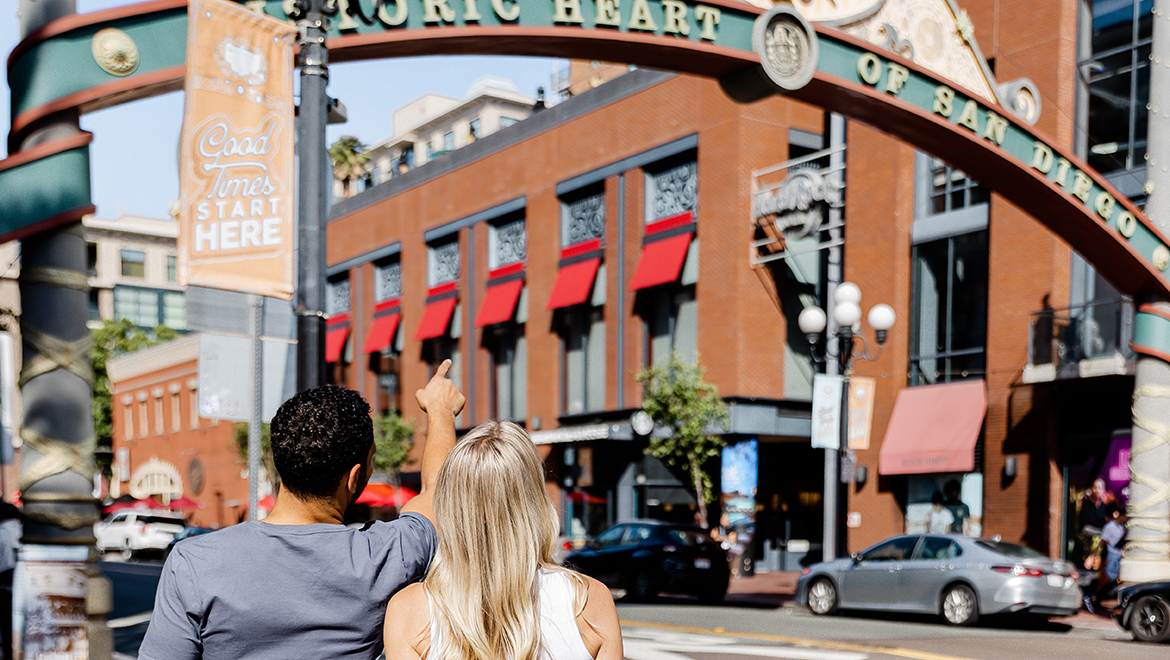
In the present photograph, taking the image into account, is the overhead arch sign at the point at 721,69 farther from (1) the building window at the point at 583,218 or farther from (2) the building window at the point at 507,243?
(2) the building window at the point at 507,243

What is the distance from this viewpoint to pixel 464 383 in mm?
39625

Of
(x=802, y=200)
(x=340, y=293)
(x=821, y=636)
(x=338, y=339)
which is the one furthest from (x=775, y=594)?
(x=340, y=293)

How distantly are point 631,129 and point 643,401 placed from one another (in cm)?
781

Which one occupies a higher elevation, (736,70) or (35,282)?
(736,70)

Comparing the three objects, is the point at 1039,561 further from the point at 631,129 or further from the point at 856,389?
the point at 631,129

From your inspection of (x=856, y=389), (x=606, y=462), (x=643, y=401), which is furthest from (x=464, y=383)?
(x=856, y=389)

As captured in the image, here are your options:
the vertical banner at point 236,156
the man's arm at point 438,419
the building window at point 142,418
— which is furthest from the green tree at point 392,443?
the man's arm at point 438,419

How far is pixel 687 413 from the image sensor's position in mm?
27703

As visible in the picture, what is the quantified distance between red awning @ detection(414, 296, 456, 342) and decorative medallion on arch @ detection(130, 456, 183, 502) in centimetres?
2232

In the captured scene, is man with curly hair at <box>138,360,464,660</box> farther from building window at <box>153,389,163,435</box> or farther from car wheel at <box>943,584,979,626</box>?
building window at <box>153,389,163,435</box>

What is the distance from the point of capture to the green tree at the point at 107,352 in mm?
66062

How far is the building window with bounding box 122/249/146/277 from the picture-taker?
266 ft

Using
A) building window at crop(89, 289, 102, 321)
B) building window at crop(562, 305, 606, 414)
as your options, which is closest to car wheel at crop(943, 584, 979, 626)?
building window at crop(562, 305, 606, 414)

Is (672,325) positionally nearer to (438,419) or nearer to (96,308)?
(438,419)
